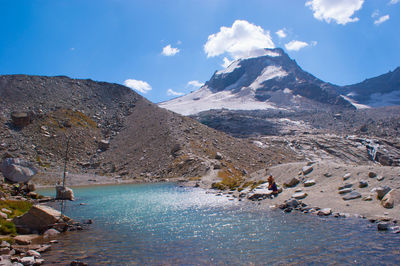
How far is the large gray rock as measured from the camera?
33.3 meters

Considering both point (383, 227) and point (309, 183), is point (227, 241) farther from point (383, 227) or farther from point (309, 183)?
point (309, 183)

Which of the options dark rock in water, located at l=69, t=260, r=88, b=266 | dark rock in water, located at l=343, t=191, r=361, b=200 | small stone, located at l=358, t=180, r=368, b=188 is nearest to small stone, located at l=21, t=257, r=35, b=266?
dark rock in water, located at l=69, t=260, r=88, b=266

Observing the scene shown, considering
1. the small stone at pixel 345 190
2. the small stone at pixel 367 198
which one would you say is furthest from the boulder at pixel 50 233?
the small stone at pixel 345 190

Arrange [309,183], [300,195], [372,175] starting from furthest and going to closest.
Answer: [309,183], [300,195], [372,175]

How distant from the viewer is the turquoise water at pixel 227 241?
475 inches

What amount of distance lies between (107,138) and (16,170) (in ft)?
160

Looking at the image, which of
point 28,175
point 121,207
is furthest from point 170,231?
point 28,175

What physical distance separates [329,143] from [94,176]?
300 ft

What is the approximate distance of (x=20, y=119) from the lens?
70438 millimetres

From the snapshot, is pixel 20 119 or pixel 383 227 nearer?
pixel 383 227

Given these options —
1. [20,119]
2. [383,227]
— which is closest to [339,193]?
[383,227]

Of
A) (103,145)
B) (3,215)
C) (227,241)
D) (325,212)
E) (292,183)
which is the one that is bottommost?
(227,241)

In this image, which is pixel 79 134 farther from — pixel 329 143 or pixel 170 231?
pixel 329 143

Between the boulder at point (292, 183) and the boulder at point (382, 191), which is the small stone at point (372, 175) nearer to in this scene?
the boulder at point (382, 191)
